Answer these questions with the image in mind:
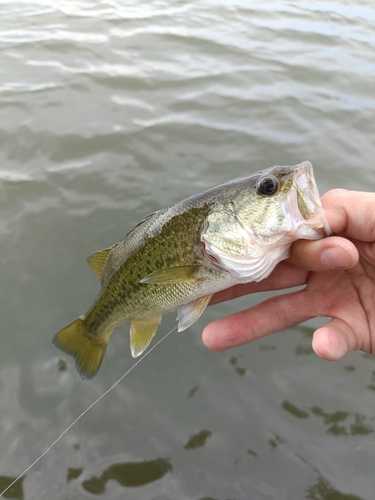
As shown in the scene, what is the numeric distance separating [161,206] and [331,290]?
99.5 inches

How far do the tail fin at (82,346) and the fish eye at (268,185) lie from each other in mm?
1521

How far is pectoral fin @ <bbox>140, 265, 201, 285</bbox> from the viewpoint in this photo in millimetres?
2172

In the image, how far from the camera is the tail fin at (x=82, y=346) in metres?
2.69

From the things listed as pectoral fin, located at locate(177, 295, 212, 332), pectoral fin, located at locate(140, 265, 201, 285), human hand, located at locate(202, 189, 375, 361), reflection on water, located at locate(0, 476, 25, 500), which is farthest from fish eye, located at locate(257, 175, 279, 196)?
reflection on water, located at locate(0, 476, 25, 500)

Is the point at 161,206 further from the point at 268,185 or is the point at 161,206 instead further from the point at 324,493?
the point at 324,493

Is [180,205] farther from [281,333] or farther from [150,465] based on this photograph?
[150,465]

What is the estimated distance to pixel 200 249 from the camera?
2195 mm

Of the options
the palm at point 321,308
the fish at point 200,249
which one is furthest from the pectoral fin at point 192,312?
the palm at point 321,308

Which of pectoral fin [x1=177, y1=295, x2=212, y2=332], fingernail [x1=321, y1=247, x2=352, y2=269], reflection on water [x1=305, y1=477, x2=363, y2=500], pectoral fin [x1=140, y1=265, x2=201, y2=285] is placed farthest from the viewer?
reflection on water [x1=305, y1=477, x2=363, y2=500]

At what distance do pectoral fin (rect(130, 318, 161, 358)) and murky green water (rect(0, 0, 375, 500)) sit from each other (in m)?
0.61

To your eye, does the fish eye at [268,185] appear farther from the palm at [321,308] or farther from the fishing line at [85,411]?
the fishing line at [85,411]

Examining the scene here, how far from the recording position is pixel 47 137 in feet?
17.9

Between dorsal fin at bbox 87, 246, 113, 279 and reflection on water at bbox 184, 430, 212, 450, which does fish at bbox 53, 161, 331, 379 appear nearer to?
dorsal fin at bbox 87, 246, 113, 279

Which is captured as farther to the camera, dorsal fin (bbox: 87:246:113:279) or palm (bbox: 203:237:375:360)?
dorsal fin (bbox: 87:246:113:279)
